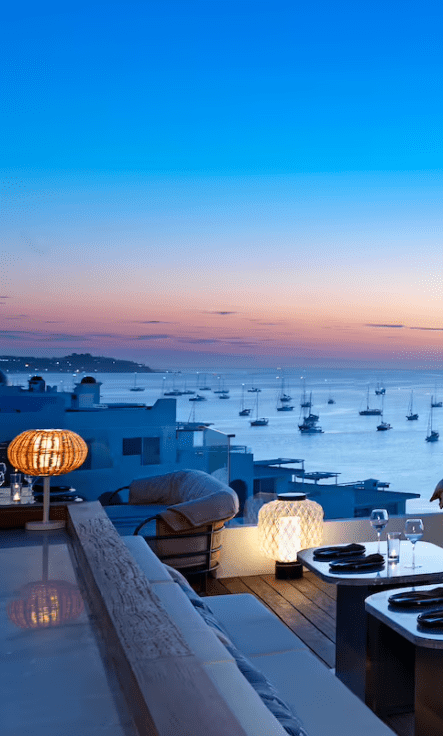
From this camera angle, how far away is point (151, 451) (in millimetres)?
7613

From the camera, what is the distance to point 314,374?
13227 mm

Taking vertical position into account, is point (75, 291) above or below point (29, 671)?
above

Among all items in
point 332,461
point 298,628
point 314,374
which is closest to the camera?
point 298,628

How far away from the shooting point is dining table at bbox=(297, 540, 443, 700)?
11.1 feet

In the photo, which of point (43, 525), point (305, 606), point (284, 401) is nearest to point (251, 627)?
point (43, 525)

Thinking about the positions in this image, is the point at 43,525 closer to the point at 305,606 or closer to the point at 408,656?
the point at 408,656

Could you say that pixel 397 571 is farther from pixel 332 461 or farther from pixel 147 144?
pixel 332 461

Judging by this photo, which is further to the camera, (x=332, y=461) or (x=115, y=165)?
(x=332, y=461)

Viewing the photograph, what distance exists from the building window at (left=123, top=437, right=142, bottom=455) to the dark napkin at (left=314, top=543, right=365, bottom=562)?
4.05m

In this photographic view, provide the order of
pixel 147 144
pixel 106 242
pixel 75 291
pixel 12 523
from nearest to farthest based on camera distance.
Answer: pixel 12 523 < pixel 147 144 < pixel 106 242 < pixel 75 291

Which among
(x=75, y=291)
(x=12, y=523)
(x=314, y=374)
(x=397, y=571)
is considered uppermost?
(x=75, y=291)

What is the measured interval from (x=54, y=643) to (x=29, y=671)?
0.16 metres

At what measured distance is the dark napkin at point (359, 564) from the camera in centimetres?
348

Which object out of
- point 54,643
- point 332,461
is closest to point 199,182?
point 54,643
